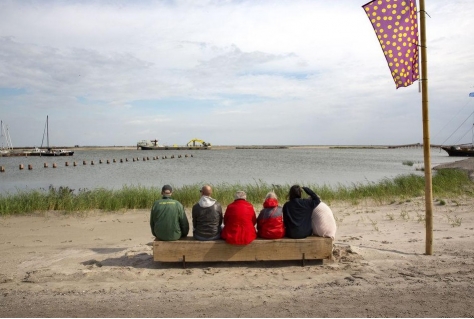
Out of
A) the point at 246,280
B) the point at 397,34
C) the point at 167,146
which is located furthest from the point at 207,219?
the point at 167,146

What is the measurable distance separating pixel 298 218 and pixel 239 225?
972mm

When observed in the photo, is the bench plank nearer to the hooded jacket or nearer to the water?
the hooded jacket

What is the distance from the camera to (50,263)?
7.11m

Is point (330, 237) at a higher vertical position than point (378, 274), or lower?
higher

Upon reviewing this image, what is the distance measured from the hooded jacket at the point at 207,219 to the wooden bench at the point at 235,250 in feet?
0.67

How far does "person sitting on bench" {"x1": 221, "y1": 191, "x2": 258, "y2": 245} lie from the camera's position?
21.2ft

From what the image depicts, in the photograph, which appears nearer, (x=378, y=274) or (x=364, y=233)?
(x=378, y=274)

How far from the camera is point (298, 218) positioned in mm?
6699

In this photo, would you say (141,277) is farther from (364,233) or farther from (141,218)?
(141,218)

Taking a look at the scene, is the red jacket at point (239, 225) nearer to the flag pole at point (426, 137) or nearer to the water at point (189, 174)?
the flag pole at point (426, 137)

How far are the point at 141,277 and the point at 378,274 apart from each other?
3.46 metres

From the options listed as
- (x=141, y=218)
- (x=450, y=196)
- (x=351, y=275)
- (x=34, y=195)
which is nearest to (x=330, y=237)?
(x=351, y=275)

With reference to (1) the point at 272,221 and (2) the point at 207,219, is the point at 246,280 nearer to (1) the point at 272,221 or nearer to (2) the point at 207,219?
(1) the point at 272,221

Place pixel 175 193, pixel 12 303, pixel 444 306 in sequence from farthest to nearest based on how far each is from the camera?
pixel 175 193 → pixel 12 303 → pixel 444 306
